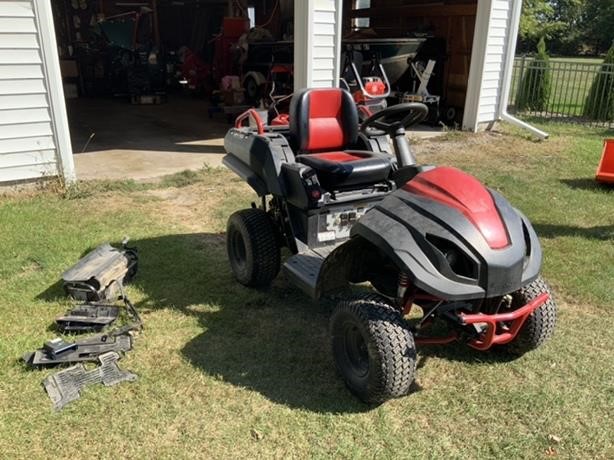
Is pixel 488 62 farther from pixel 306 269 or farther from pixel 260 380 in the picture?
pixel 260 380

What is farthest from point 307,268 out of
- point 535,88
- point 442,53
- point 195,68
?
point 535,88

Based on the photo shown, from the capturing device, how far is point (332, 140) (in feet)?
12.2

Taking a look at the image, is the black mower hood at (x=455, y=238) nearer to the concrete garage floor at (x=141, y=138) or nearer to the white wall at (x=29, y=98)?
the white wall at (x=29, y=98)

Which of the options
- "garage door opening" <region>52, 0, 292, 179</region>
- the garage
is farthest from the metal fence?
"garage door opening" <region>52, 0, 292, 179</region>

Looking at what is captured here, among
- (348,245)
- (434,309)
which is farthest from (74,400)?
(434,309)

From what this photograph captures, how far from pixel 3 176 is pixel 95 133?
3.26 meters

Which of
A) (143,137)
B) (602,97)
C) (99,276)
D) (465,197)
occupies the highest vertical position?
(465,197)

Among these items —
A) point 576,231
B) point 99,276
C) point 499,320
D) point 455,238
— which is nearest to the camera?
point 455,238

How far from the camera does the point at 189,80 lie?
1205 centimetres

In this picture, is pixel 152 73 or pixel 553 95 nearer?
pixel 152 73

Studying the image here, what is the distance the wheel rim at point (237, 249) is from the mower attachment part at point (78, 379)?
1173 millimetres

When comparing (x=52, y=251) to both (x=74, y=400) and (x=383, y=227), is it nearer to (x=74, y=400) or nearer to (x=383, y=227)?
(x=74, y=400)

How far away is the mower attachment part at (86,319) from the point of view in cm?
308

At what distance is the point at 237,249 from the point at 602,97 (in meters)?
9.42
